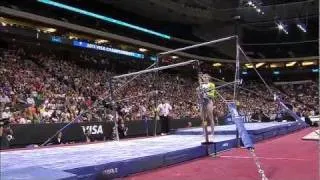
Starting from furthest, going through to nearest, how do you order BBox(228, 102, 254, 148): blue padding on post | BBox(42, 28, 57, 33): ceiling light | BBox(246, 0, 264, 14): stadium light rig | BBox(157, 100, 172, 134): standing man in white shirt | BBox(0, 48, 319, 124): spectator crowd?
1. BBox(246, 0, 264, 14): stadium light rig
2. BBox(42, 28, 57, 33): ceiling light
3. BBox(157, 100, 172, 134): standing man in white shirt
4. BBox(0, 48, 319, 124): spectator crowd
5. BBox(228, 102, 254, 148): blue padding on post

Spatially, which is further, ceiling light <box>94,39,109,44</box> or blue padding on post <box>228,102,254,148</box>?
ceiling light <box>94,39,109,44</box>

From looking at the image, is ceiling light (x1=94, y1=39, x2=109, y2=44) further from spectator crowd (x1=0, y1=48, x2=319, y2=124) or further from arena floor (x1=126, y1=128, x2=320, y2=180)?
arena floor (x1=126, y1=128, x2=320, y2=180)

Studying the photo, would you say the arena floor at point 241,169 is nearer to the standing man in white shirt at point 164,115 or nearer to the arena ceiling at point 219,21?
the standing man in white shirt at point 164,115

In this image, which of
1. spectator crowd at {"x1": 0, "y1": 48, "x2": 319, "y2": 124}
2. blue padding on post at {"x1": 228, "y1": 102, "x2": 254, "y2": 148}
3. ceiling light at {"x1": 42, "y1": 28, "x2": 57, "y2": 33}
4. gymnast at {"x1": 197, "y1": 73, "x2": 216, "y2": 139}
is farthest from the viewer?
ceiling light at {"x1": 42, "y1": 28, "x2": 57, "y2": 33}

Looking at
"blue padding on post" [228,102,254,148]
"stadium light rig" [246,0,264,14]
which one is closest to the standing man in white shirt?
"blue padding on post" [228,102,254,148]

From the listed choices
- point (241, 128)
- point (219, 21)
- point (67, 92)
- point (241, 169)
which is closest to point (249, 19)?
point (219, 21)

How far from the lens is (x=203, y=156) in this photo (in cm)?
888

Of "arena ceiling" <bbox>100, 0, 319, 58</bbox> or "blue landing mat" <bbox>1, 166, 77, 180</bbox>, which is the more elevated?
"arena ceiling" <bbox>100, 0, 319, 58</bbox>

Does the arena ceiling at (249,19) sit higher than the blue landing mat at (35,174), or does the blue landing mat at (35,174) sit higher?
the arena ceiling at (249,19)

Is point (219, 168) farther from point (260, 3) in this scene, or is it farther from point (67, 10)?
point (260, 3)

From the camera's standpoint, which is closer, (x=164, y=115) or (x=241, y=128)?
(x=241, y=128)

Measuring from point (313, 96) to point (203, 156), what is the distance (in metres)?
40.1

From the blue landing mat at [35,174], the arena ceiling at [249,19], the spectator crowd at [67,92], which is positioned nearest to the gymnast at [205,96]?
the spectator crowd at [67,92]

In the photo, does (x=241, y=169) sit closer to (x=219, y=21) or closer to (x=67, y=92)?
(x=67, y=92)
